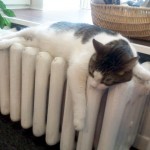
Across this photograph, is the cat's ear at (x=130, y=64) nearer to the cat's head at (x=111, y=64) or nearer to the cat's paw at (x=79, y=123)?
the cat's head at (x=111, y=64)

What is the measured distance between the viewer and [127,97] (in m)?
0.73

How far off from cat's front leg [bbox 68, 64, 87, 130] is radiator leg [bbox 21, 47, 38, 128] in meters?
0.23

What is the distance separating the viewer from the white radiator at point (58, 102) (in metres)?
0.74

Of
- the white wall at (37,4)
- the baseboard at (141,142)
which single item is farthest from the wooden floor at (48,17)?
the baseboard at (141,142)

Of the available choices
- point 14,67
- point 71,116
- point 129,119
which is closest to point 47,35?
point 14,67

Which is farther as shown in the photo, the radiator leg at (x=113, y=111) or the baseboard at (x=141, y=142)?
the baseboard at (x=141, y=142)

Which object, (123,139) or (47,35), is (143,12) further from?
(123,139)

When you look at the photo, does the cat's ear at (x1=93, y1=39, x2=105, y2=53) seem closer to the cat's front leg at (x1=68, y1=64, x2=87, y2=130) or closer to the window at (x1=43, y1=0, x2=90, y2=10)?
the cat's front leg at (x1=68, y1=64, x2=87, y2=130)

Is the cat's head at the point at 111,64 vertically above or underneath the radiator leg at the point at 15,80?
above

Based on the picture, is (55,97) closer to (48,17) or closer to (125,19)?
(125,19)

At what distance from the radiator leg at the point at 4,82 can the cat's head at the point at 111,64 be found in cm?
47

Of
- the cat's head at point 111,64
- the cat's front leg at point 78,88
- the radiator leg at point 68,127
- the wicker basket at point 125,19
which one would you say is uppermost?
the wicker basket at point 125,19

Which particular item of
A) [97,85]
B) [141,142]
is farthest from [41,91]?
[141,142]

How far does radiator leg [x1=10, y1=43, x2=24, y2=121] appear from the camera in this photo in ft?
2.95
